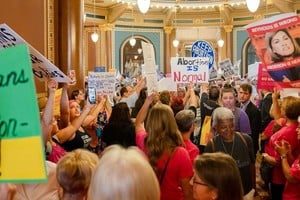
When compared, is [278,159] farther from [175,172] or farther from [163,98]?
[163,98]

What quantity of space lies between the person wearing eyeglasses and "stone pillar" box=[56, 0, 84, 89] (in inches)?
182

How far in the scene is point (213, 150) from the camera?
12.4 ft

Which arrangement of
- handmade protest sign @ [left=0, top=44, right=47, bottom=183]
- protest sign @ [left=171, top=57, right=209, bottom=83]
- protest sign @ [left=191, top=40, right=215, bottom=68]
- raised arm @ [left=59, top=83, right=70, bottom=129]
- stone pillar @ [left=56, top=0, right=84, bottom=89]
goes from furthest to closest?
1. protest sign @ [left=191, top=40, right=215, bottom=68]
2. protest sign @ [left=171, top=57, right=209, bottom=83]
3. stone pillar @ [left=56, top=0, right=84, bottom=89]
4. raised arm @ [left=59, top=83, right=70, bottom=129]
5. handmade protest sign @ [left=0, top=44, right=47, bottom=183]

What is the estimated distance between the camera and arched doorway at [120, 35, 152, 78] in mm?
21380

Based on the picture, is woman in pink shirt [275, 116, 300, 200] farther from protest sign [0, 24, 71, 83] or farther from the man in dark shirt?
the man in dark shirt

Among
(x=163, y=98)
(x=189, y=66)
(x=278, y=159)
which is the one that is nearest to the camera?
(x=278, y=159)

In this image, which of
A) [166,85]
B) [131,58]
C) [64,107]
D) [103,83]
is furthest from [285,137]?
[131,58]

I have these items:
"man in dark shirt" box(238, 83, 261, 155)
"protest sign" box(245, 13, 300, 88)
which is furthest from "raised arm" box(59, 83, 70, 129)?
"man in dark shirt" box(238, 83, 261, 155)

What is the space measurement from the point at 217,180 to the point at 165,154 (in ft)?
3.36

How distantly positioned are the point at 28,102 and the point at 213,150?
237 centimetres

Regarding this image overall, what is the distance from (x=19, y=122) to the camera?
1.65 m

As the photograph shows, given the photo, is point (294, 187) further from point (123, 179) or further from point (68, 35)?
point (68, 35)

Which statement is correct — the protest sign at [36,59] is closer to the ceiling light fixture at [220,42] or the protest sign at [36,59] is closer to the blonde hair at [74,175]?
the blonde hair at [74,175]

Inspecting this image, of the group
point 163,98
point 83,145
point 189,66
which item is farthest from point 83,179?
point 189,66
